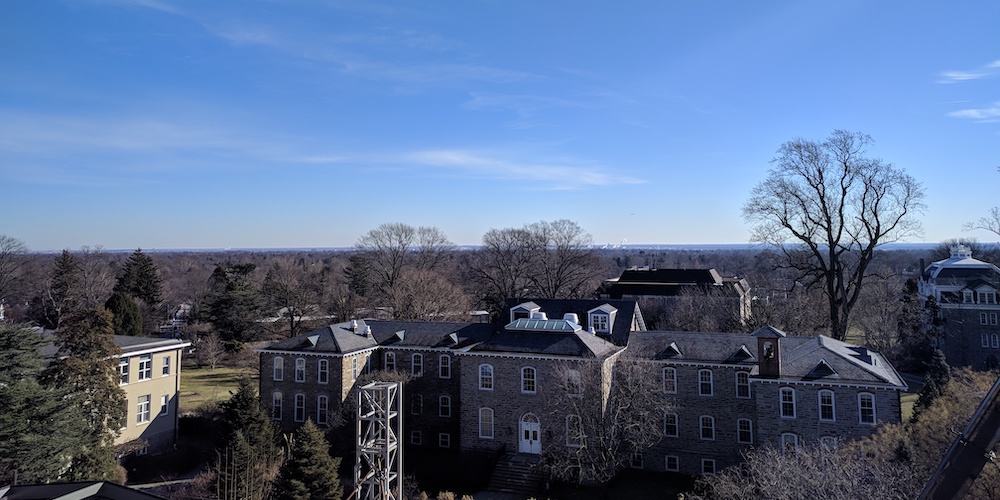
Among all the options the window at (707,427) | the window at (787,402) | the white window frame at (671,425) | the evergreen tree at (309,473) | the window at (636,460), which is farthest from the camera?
the window at (636,460)

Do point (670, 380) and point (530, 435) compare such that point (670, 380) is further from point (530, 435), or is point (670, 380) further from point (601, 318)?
point (530, 435)

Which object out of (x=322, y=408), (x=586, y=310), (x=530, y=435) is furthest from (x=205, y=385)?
(x=586, y=310)

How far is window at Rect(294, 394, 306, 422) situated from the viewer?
33.8 meters

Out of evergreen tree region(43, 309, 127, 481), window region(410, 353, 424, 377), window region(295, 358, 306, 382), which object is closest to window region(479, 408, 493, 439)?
window region(410, 353, 424, 377)

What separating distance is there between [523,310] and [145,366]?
866 inches

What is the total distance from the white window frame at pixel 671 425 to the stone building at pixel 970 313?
35831 millimetres

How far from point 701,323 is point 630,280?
865 inches

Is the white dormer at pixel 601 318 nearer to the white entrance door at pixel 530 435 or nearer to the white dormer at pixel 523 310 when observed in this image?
the white dormer at pixel 523 310

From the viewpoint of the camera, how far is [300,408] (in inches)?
1335

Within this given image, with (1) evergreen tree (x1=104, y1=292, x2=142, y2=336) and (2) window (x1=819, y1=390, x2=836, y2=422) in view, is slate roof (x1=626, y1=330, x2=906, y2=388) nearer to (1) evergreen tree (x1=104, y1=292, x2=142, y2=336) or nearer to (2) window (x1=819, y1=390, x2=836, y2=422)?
(2) window (x1=819, y1=390, x2=836, y2=422)

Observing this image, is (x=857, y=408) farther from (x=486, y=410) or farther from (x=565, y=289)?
(x=565, y=289)

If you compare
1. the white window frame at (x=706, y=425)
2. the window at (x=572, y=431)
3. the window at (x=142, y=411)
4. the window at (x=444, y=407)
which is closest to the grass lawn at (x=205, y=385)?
the window at (x=142, y=411)

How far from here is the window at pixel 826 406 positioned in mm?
24422

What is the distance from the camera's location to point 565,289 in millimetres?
63969
